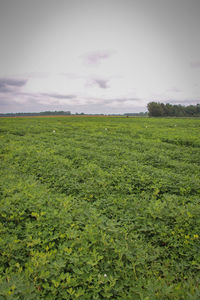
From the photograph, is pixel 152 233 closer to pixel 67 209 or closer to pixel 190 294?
pixel 190 294

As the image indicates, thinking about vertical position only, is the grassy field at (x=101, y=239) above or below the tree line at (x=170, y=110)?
below

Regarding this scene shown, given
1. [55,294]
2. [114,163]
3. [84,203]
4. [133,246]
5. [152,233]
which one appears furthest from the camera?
[114,163]

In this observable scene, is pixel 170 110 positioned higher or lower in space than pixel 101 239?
higher

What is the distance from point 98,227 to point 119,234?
496 mm

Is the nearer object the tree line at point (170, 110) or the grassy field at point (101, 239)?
the grassy field at point (101, 239)

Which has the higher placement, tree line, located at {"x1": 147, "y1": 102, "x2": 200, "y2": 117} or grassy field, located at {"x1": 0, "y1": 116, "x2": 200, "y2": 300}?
tree line, located at {"x1": 147, "y1": 102, "x2": 200, "y2": 117}

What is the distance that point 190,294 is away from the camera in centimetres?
230

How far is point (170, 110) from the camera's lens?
98.2 meters

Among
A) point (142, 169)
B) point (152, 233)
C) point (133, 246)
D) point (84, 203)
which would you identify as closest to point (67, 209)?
point (84, 203)

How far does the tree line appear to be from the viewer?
8962 cm

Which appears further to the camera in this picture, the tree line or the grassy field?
the tree line

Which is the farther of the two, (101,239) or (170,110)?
(170,110)

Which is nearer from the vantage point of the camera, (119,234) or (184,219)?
(119,234)

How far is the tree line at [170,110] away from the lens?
89.6m
